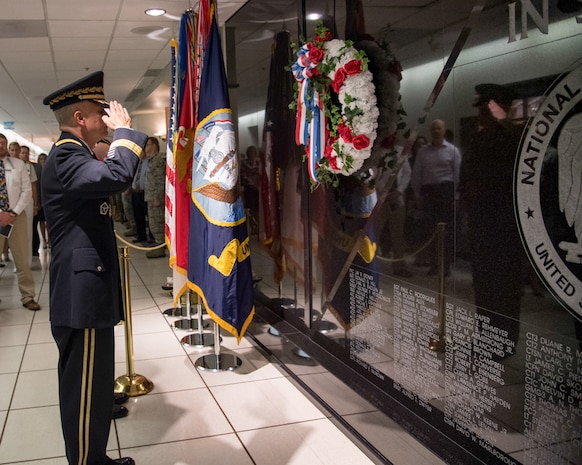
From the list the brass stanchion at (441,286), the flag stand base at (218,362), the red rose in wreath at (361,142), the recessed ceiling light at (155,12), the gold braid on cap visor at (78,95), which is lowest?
the flag stand base at (218,362)

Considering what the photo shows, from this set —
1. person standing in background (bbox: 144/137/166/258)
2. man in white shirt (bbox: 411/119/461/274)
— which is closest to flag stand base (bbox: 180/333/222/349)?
man in white shirt (bbox: 411/119/461/274)

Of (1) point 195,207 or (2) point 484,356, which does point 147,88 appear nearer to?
(1) point 195,207

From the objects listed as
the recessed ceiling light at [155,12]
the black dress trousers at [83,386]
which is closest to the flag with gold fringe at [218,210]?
the black dress trousers at [83,386]

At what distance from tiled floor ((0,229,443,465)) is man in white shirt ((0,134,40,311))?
3.40 feet

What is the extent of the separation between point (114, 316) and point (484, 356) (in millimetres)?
1464

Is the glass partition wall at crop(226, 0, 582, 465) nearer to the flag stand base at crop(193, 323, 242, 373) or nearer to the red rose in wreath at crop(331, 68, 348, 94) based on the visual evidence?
the red rose in wreath at crop(331, 68, 348, 94)

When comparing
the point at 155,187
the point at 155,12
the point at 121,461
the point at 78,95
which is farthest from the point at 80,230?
the point at 155,187

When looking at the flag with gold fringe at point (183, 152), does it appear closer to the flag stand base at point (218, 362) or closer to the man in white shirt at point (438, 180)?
the flag stand base at point (218, 362)

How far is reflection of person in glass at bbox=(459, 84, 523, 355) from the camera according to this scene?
5.74ft

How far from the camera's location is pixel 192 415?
3.15 metres

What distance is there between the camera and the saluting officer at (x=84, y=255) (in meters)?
2.23

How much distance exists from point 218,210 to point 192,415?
1236mm

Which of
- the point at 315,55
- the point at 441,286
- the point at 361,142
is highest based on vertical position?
the point at 315,55

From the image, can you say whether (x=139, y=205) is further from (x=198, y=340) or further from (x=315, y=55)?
(x=315, y=55)
